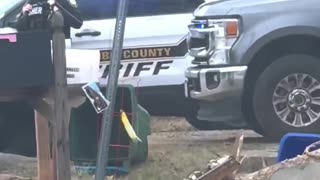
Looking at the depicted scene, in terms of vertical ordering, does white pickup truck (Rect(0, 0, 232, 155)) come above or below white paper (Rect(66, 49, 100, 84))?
below

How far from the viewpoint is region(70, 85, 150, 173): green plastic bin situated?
7.30 meters

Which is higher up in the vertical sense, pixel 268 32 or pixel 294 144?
pixel 294 144

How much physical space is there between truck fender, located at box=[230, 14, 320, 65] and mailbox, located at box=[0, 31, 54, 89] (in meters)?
3.75

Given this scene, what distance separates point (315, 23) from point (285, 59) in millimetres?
450

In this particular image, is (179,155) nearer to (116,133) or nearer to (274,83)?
(116,133)

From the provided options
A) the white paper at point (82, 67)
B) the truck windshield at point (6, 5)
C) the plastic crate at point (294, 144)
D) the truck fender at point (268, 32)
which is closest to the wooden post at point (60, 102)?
the white paper at point (82, 67)

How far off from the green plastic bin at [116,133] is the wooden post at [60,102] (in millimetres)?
1995

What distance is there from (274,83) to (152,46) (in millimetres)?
1678

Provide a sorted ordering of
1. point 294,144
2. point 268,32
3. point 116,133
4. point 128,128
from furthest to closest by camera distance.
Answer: point 268,32 → point 116,133 → point 128,128 → point 294,144

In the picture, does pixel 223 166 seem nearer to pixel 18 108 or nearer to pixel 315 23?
pixel 18 108

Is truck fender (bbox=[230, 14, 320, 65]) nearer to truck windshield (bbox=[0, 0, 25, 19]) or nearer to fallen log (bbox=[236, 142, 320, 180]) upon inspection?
truck windshield (bbox=[0, 0, 25, 19])

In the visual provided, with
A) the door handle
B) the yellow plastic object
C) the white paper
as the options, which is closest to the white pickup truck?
the door handle

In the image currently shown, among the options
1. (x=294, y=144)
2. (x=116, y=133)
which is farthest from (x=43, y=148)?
(x=294, y=144)

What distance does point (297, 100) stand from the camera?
27.1 ft
